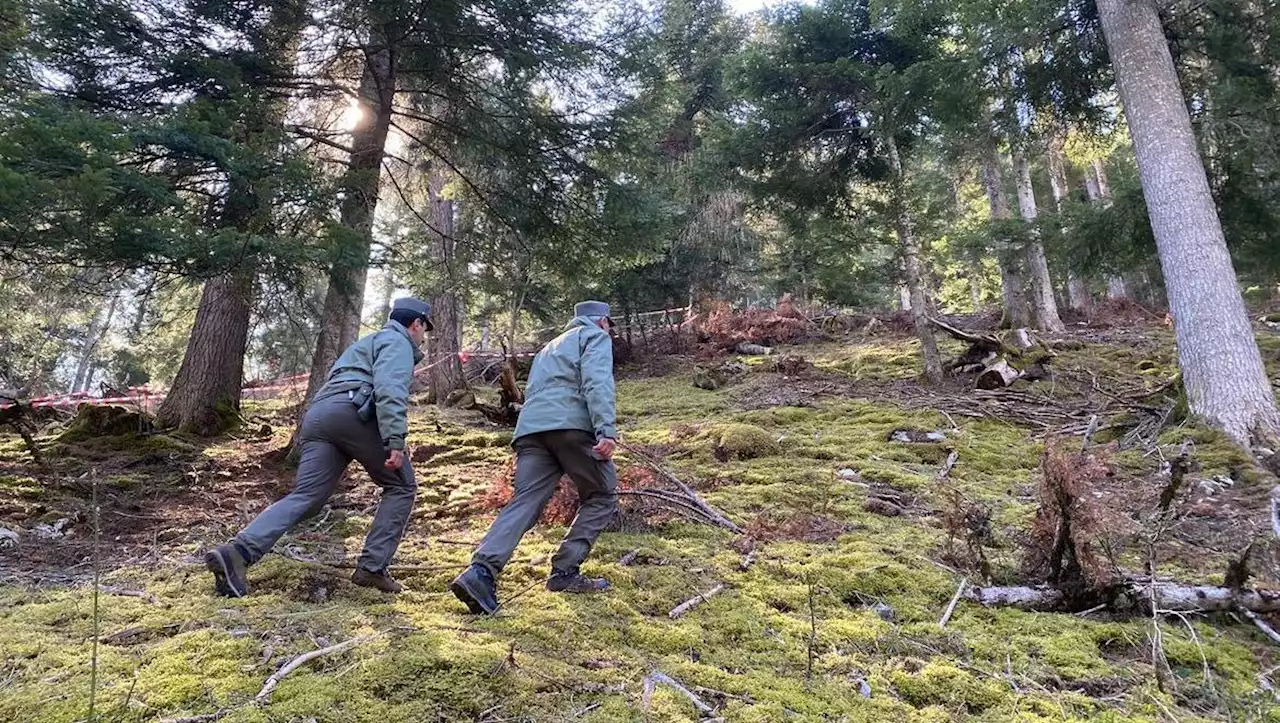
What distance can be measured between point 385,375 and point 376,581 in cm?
110

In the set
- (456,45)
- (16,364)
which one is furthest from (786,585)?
(16,364)

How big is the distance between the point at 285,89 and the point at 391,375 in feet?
17.6

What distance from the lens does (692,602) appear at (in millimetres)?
3500

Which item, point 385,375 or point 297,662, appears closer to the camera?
point 297,662

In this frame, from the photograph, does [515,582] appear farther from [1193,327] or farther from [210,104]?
[1193,327]

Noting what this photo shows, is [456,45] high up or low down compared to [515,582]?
up

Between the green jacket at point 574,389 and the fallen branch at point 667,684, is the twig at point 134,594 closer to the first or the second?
the green jacket at point 574,389

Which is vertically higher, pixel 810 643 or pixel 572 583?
pixel 572 583

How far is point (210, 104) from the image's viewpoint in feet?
18.9

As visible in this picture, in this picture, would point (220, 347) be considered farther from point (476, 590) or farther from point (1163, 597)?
point (1163, 597)

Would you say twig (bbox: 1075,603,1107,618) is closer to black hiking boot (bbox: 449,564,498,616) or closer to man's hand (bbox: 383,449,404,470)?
black hiking boot (bbox: 449,564,498,616)

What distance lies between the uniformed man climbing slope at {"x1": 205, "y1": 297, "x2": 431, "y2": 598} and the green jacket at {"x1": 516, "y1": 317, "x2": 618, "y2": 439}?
691mm

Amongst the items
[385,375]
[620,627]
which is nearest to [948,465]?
[620,627]

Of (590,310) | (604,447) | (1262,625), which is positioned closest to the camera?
(1262,625)
